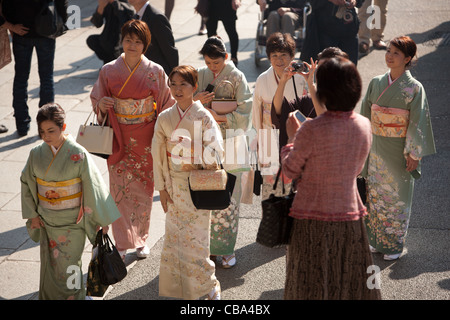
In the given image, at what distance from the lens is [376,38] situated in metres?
10.7

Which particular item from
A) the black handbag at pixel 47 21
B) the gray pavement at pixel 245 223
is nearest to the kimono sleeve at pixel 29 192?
the gray pavement at pixel 245 223

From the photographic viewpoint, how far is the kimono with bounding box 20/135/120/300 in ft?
13.8

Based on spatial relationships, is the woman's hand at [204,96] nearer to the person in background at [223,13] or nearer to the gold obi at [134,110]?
the gold obi at [134,110]

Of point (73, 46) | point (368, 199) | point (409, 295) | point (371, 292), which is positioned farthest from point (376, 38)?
point (371, 292)

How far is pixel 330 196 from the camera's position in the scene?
11.0 ft

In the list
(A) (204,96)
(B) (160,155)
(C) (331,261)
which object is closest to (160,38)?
(A) (204,96)

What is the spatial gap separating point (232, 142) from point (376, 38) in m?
6.54

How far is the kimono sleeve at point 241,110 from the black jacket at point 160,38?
117cm

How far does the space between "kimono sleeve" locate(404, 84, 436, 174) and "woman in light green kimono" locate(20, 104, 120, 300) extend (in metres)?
2.31

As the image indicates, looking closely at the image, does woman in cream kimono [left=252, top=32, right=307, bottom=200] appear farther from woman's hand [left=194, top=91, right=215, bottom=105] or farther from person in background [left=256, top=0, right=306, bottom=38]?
person in background [left=256, top=0, right=306, bottom=38]

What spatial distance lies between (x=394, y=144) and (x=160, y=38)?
94.7 inches

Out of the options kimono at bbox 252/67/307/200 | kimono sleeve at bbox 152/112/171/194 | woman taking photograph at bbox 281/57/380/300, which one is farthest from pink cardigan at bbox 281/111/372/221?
kimono at bbox 252/67/307/200

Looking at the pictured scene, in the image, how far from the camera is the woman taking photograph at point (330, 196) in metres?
3.26

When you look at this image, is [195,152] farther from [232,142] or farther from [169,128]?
[232,142]
